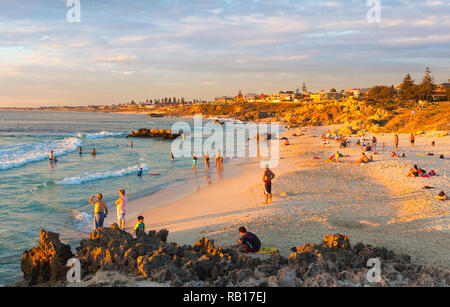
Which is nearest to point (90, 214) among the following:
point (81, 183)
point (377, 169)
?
point (81, 183)

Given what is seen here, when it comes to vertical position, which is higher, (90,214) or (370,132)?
(370,132)

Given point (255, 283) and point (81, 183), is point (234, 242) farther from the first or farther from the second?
point (81, 183)

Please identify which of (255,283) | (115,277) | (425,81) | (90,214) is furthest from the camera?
(425,81)

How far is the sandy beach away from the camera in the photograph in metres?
9.41

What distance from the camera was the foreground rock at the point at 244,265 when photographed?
21.3 feet

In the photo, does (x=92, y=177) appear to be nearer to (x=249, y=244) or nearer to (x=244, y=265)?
(x=249, y=244)

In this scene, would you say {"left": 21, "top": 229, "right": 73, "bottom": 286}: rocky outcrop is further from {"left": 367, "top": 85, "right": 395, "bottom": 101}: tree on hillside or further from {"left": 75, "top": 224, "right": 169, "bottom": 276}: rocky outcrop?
{"left": 367, "top": 85, "right": 395, "bottom": 101}: tree on hillside

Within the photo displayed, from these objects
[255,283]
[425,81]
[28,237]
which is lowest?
[28,237]

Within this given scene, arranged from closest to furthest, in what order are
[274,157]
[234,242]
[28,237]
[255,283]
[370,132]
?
[255,283] < [234,242] < [28,237] < [274,157] < [370,132]

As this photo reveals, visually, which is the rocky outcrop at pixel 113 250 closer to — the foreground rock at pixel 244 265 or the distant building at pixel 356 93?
the foreground rock at pixel 244 265
